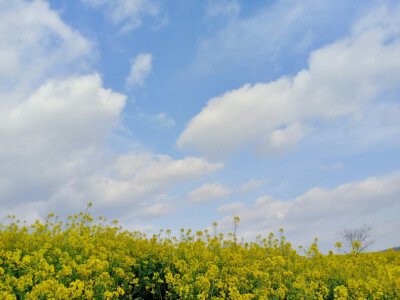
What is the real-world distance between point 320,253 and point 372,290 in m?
1.76

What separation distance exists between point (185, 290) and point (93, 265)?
62.8 inches

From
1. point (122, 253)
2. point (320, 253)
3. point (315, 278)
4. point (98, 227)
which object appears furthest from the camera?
point (98, 227)

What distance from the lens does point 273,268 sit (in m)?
7.83

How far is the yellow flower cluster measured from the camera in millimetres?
5457

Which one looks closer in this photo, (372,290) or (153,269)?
(372,290)

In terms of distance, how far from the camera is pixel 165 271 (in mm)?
7504

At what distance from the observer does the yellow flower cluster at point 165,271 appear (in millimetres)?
5457

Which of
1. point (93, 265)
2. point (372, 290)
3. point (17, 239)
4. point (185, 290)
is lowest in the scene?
point (372, 290)

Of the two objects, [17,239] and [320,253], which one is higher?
[17,239]

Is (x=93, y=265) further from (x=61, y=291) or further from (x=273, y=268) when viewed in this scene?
(x=273, y=268)

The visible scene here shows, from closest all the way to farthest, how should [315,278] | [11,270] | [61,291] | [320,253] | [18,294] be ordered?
1. [61,291]
2. [18,294]
3. [11,270]
4. [315,278]
5. [320,253]

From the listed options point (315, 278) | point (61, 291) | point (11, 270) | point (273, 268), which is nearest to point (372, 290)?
point (315, 278)

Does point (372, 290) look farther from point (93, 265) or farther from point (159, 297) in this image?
point (93, 265)

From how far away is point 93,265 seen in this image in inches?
230
